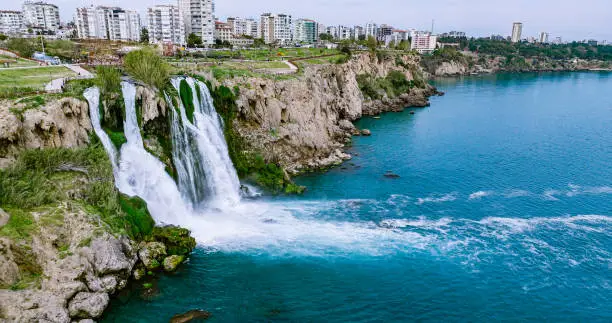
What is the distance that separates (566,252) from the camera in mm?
28469

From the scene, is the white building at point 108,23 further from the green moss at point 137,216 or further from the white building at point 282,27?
the green moss at point 137,216

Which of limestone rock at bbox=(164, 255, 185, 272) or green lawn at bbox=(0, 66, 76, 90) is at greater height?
green lawn at bbox=(0, 66, 76, 90)

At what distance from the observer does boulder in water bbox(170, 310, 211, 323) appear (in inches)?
811

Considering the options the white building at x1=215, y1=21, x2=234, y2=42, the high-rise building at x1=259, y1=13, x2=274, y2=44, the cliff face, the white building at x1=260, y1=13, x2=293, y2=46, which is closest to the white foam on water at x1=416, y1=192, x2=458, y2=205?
the cliff face

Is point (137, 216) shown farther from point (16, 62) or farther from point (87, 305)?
point (16, 62)

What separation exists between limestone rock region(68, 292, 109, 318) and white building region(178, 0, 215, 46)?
12759 cm

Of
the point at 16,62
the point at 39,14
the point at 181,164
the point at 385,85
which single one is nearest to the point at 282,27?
the point at 39,14

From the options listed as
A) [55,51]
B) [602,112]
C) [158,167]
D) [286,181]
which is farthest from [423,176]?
[602,112]

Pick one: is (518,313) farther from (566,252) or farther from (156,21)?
(156,21)

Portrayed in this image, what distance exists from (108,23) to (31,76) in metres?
121

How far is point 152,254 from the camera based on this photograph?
82.3 feet

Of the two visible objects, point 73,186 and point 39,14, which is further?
point 39,14

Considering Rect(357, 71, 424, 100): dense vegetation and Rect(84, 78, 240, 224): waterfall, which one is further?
Rect(357, 71, 424, 100): dense vegetation

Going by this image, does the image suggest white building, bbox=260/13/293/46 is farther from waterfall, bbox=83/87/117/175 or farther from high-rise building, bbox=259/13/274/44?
waterfall, bbox=83/87/117/175
